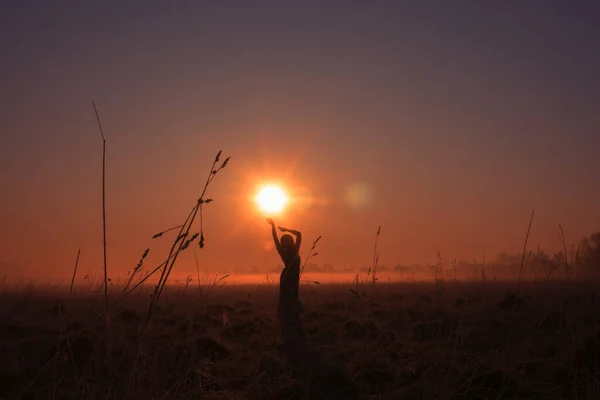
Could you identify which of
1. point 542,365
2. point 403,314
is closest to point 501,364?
point 542,365

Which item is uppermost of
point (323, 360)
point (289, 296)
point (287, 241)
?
point (287, 241)

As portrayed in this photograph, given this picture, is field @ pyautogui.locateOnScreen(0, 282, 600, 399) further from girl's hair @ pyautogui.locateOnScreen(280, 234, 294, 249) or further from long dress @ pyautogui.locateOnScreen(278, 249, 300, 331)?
girl's hair @ pyautogui.locateOnScreen(280, 234, 294, 249)

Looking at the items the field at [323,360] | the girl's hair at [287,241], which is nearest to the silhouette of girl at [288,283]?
the girl's hair at [287,241]

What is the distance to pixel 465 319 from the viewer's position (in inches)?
352

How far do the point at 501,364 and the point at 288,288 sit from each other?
5.70m

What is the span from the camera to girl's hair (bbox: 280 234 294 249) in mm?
10281

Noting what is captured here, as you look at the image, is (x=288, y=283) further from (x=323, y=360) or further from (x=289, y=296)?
(x=323, y=360)

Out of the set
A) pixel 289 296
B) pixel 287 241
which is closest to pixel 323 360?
pixel 289 296

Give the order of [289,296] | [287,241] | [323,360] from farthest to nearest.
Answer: [287,241] → [289,296] → [323,360]

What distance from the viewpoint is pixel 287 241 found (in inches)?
407

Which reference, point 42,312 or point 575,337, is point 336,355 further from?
point 42,312

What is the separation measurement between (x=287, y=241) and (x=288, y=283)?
34.3 inches

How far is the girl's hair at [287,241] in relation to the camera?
10.3 m

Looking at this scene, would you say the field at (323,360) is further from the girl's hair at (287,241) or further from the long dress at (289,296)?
the girl's hair at (287,241)
